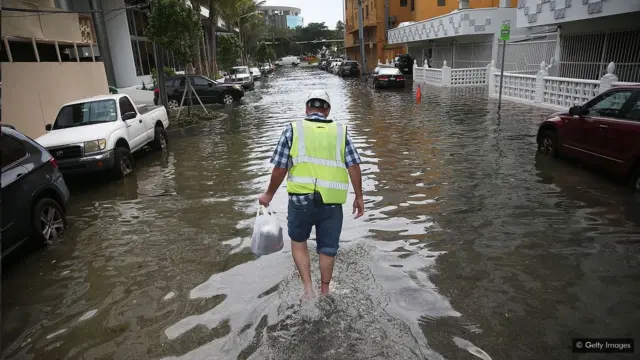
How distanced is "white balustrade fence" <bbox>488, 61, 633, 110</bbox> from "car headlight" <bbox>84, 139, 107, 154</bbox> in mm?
12380

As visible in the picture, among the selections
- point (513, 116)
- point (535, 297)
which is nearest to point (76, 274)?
point (535, 297)

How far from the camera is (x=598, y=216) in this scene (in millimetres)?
5836

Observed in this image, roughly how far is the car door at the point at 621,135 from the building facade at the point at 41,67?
1282 centimetres

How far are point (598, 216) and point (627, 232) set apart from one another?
551 millimetres

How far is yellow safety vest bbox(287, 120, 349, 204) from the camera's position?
3.57 metres

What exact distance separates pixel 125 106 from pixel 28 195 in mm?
5263

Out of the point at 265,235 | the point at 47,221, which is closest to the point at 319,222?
the point at 265,235

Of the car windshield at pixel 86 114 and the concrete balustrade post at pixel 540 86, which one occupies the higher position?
the car windshield at pixel 86 114

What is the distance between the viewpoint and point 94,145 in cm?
826

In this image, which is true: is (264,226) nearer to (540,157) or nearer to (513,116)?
(540,157)

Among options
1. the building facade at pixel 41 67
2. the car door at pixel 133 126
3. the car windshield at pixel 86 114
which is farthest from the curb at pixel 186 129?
the car windshield at pixel 86 114

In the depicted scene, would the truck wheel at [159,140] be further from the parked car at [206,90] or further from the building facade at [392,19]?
the building facade at [392,19]

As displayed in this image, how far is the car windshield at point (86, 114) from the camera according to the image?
9.22m

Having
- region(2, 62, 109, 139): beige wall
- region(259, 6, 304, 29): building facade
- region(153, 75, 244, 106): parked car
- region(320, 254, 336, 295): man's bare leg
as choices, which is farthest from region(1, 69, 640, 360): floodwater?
region(259, 6, 304, 29): building facade
